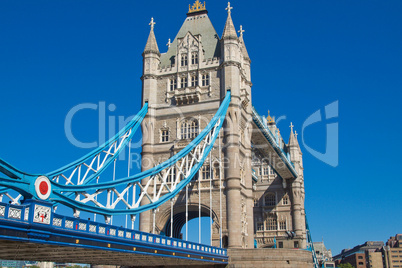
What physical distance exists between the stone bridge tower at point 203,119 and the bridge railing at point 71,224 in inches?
490

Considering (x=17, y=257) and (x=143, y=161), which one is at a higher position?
(x=143, y=161)

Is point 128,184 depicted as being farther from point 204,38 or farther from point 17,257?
point 204,38

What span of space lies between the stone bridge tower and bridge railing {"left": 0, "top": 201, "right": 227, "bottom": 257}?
1245 centimetres

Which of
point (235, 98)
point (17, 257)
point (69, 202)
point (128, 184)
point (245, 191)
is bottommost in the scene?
point (17, 257)

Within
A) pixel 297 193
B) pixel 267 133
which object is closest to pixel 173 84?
pixel 267 133

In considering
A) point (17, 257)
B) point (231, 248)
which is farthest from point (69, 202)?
point (231, 248)

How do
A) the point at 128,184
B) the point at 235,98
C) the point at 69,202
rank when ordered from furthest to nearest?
the point at 235,98
the point at 128,184
the point at 69,202

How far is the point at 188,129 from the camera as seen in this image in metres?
45.5

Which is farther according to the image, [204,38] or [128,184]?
[204,38]

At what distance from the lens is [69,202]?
22.1m

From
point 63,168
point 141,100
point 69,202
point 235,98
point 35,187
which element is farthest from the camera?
point 141,100

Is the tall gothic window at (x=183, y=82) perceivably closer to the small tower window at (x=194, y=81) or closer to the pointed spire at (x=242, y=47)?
the small tower window at (x=194, y=81)

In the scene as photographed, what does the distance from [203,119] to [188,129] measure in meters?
1.71

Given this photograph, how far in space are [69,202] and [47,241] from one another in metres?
2.83
